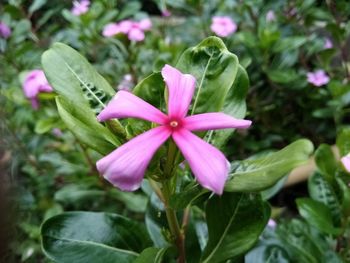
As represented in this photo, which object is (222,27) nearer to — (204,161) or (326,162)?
(326,162)

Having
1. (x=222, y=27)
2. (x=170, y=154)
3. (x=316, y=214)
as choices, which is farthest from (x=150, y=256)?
(x=222, y=27)

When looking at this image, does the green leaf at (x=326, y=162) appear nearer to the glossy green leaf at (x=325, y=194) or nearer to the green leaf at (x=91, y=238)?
the glossy green leaf at (x=325, y=194)

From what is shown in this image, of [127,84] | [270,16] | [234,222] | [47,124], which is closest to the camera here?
[234,222]

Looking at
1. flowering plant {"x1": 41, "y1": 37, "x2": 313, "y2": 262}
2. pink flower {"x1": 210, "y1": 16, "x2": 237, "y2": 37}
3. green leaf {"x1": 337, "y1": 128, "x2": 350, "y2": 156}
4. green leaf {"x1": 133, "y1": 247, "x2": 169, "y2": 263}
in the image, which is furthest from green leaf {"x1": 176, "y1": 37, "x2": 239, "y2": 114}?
pink flower {"x1": 210, "y1": 16, "x2": 237, "y2": 37}

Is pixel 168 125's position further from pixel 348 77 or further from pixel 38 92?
pixel 348 77

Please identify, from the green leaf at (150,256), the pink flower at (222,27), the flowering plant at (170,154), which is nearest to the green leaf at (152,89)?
the flowering plant at (170,154)

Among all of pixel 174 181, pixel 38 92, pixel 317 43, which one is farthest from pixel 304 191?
pixel 174 181

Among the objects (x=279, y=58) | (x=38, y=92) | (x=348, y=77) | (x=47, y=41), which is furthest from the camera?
(x=47, y=41)
